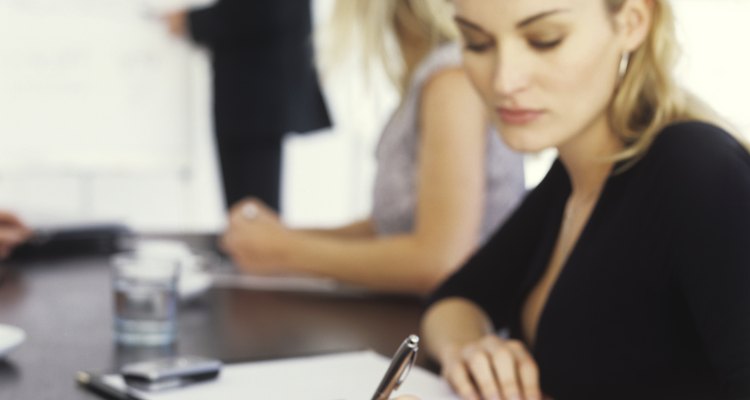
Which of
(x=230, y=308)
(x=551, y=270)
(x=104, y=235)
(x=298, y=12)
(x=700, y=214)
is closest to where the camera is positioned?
(x=700, y=214)

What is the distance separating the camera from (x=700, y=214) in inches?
27.3

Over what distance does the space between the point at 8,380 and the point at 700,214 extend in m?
0.57

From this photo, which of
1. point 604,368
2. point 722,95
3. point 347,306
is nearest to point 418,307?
point 347,306

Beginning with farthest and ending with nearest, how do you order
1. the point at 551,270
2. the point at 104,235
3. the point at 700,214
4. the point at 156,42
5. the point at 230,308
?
the point at 156,42, the point at 104,235, the point at 230,308, the point at 551,270, the point at 700,214

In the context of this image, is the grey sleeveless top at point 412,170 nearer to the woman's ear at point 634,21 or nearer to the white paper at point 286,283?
the white paper at point 286,283

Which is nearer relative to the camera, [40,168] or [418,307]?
[418,307]

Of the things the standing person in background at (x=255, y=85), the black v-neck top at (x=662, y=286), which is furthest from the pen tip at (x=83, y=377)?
the standing person in background at (x=255, y=85)

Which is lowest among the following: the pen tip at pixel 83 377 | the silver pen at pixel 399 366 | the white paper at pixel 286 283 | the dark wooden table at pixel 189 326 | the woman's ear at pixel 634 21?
the white paper at pixel 286 283

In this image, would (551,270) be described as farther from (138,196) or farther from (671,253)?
(138,196)

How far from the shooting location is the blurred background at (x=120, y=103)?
2.88 meters

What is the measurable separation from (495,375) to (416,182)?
66 centimetres

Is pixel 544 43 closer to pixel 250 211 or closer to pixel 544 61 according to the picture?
pixel 544 61

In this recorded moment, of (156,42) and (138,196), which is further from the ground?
(156,42)

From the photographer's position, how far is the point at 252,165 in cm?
254
